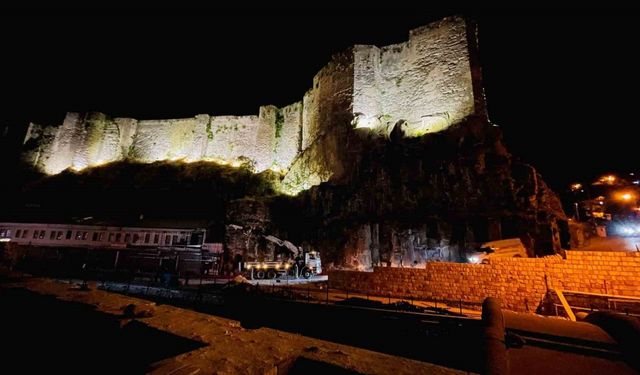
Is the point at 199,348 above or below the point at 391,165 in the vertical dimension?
below

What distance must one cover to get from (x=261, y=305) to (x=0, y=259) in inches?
678

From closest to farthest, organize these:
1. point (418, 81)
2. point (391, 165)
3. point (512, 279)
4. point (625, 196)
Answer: point (512, 279)
point (391, 165)
point (418, 81)
point (625, 196)

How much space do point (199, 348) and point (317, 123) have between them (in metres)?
30.9

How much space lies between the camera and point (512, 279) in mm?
11227

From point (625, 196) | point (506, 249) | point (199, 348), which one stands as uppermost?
point (625, 196)

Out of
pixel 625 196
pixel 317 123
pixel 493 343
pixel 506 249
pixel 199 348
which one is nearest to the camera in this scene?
pixel 199 348

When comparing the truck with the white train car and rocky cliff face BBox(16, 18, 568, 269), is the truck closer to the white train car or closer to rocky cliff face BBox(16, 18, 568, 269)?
rocky cliff face BBox(16, 18, 568, 269)

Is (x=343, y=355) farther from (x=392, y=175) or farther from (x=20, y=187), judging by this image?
(x=20, y=187)

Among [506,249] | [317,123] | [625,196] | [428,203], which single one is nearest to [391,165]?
[428,203]

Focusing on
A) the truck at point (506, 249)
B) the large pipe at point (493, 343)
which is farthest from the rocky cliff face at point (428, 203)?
the large pipe at point (493, 343)

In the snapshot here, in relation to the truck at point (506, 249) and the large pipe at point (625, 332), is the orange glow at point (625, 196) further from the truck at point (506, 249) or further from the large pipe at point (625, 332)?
the large pipe at point (625, 332)

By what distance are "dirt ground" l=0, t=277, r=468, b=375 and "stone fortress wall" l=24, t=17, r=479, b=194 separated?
82.7 feet

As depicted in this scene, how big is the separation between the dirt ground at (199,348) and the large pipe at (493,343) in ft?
Result: 3.43

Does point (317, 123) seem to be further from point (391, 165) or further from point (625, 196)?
point (625, 196)
